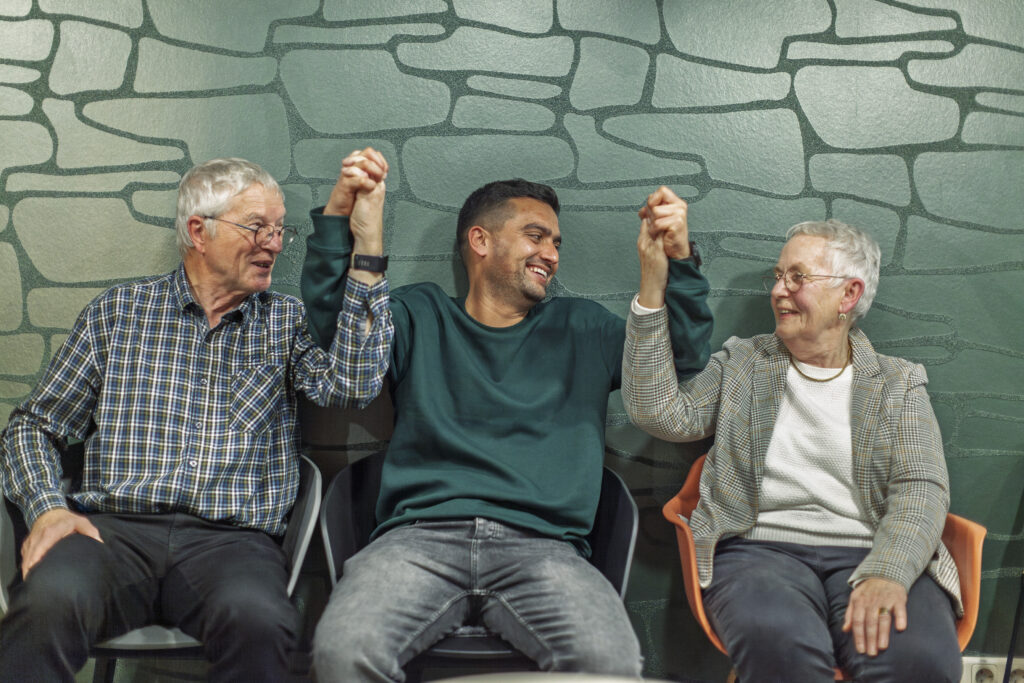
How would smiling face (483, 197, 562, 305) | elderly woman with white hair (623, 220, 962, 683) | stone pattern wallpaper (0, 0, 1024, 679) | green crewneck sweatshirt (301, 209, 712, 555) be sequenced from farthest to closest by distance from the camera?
stone pattern wallpaper (0, 0, 1024, 679), smiling face (483, 197, 562, 305), green crewneck sweatshirt (301, 209, 712, 555), elderly woman with white hair (623, 220, 962, 683)

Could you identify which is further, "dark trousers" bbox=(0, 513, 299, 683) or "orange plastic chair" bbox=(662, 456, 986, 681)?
"orange plastic chair" bbox=(662, 456, 986, 681)

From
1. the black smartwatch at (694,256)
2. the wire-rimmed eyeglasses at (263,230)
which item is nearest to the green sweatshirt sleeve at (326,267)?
the wire-rimmed eyeglasses at (263,230)

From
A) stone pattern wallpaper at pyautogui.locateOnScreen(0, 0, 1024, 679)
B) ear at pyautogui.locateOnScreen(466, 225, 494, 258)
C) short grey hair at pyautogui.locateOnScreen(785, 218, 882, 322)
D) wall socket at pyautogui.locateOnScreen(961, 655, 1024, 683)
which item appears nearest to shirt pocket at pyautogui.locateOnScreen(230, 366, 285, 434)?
stone pattern wallpaper at pyautogui.locateOnScreen(0, 0, 1024, 679)

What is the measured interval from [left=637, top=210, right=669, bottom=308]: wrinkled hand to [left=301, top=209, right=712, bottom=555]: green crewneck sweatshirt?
3cm

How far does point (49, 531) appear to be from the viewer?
208cm

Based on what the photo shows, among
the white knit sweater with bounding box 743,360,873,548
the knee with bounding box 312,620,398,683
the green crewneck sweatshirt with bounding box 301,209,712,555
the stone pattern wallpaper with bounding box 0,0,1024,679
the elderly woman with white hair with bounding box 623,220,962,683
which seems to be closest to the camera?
the knee with bounding box 312,620,398,683

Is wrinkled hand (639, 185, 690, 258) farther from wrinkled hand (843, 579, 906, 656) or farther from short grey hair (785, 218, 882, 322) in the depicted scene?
wrinkled hand (843, 579, 906, 656)

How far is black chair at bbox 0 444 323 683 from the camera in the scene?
2.02m

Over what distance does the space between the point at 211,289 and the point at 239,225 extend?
0.67 feet

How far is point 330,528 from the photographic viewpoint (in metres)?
2.21

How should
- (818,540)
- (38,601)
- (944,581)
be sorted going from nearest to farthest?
(38,601), (944,581), (818,540)

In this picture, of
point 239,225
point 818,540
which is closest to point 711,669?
point 818,540

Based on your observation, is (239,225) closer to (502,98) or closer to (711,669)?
(502,98)

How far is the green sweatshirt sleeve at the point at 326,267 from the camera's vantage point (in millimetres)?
2195
